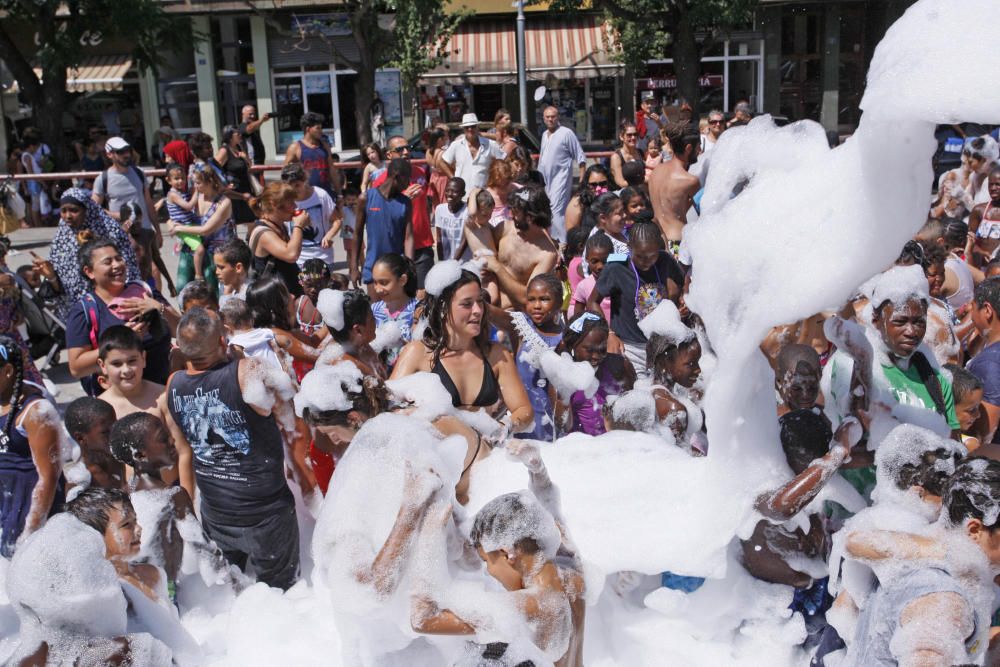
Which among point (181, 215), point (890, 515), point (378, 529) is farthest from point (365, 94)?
point (890, 515)

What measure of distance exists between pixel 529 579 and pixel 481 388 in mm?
1638

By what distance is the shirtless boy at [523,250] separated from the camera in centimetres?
662

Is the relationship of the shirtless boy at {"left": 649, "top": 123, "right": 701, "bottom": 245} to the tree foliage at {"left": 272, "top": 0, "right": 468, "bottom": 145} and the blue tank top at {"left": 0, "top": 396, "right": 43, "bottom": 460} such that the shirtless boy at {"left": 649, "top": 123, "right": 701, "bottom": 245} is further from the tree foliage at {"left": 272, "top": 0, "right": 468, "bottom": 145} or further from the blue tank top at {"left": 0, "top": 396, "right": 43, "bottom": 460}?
the tree foliage at {"left": 272, "top": 0, "right": 468, "bottom": 145}

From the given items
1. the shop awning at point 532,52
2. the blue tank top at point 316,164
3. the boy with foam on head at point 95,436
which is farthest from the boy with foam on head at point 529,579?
the shop awning at point 532,52

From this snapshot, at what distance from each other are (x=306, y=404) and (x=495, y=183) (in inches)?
151

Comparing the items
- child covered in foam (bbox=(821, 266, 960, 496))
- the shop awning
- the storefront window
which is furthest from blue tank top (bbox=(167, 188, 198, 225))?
the storefront window

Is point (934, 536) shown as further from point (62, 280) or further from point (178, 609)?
point (62, 280)

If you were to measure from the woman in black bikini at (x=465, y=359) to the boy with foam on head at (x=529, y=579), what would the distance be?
1.45m

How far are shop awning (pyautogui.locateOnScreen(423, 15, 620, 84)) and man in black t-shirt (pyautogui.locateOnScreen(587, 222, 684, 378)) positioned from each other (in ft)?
66.2

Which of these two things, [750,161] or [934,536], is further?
[750,161]

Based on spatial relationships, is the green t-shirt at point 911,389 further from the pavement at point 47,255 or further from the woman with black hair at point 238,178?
the woman with black hair at point 238,178

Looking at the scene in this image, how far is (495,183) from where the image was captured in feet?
25.5

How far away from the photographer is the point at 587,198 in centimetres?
870

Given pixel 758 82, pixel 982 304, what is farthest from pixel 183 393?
pixel 758 82
